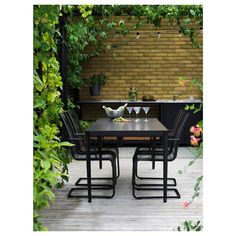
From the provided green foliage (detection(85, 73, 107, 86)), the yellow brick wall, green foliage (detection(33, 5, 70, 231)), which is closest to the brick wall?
the yellow brick wall

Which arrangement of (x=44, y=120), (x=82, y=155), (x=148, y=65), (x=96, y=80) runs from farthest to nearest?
(x=148, y=65) < (x=96, y=80) < (x=82, y=155) < (x=44, y=120)

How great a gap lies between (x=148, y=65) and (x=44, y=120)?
5432 millimetres

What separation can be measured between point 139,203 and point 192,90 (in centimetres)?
517

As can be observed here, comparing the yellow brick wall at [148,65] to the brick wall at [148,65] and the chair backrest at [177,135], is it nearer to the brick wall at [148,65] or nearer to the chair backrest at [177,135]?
the brick wall at [148,65]

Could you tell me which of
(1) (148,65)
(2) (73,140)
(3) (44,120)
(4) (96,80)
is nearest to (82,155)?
(2) (73,140)

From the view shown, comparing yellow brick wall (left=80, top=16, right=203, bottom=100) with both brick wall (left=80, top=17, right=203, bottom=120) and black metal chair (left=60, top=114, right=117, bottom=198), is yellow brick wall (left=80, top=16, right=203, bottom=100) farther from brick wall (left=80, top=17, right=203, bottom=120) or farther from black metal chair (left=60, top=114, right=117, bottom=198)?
black metal chair (left=60, top=114, right=117, bottom=198)

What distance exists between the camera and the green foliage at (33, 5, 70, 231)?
2.68 m

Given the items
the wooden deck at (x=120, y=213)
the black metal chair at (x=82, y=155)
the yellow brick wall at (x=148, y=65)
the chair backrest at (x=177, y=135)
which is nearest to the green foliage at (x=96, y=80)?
the yellow brick wall at (x=148, y=65)

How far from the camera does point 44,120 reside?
168 inches

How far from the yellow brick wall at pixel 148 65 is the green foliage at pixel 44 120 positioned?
14.2 feet

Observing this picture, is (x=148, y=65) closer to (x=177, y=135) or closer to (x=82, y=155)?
(x=177, y=135)
